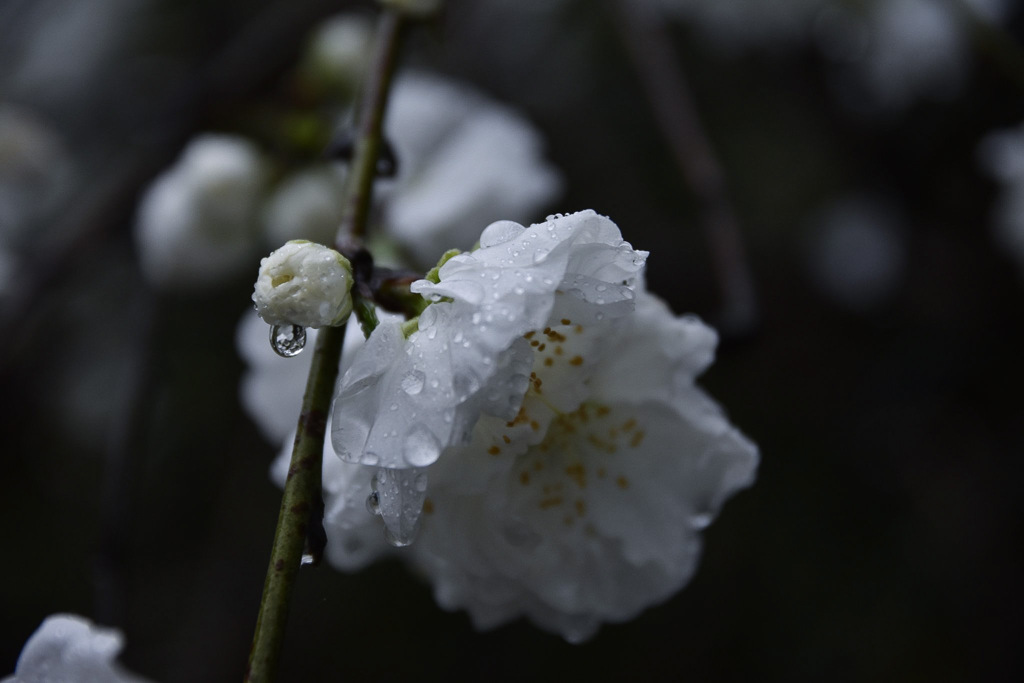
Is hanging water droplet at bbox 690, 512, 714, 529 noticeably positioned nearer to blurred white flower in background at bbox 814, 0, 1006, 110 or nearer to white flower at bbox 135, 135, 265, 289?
white flower at bbox 135, 135, 265, 289

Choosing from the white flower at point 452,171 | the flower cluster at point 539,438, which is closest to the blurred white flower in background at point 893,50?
the white flower at point 452,171

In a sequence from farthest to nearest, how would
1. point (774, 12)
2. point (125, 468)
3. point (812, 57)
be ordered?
point (812, 57) → point (774, 12) → point (125, 468)

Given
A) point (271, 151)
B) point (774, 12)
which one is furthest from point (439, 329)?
point (774, 12)

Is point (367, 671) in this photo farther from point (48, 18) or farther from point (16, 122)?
point (48, 18)

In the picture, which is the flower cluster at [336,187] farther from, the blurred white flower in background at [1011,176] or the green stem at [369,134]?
the blurred white flower in background at [1011,176]

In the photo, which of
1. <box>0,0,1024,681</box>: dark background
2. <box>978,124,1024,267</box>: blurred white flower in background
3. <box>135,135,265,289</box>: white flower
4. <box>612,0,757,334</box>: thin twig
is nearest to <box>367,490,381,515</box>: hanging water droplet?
<box>612,0,757,334</box>: thin twig

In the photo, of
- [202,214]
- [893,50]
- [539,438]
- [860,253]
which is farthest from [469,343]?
[860,253]
